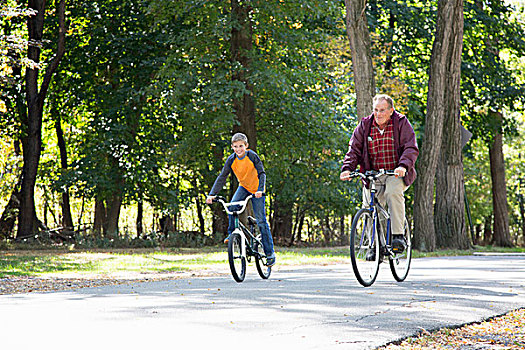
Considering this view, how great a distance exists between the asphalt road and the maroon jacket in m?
1.46

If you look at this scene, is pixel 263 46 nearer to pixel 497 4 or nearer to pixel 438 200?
pixel 438 200

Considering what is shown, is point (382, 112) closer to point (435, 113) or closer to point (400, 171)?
point (400, 171)

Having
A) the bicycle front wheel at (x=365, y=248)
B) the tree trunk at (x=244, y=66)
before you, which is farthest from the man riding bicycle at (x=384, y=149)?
the tree trunk at (x=244, y=66)

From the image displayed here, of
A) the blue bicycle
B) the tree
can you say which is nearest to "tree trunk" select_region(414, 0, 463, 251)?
the tree

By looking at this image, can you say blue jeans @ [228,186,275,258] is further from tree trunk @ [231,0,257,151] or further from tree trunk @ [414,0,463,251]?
tree trunk @ [231,0,257,151]

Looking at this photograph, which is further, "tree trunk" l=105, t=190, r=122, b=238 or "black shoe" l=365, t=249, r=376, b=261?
"tree trunk" l=105, t=190, r=122, b=238

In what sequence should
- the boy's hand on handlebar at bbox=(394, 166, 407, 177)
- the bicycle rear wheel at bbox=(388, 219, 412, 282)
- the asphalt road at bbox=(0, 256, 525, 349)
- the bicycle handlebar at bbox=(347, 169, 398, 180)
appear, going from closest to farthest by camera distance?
1. the asphalt road at bbox=(0, 256, 525, 349)
2. the boy's hand on handlebar at bbox=(394, 166, 407, 177)
3. the bicycle handlebar at bbox=(347, 169, 398, 180)
4. the bicycle rear wheel at bbox=(388, 219, 412, 282)

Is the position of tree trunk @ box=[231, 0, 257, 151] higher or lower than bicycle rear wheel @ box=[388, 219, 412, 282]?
higher

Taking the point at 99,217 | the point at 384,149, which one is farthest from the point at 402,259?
the point at 99,217

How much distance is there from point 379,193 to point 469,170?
2943 centimetres

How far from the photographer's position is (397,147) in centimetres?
866

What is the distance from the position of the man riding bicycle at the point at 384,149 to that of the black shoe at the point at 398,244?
0.04 meters

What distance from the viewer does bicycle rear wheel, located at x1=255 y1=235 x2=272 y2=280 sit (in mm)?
10056

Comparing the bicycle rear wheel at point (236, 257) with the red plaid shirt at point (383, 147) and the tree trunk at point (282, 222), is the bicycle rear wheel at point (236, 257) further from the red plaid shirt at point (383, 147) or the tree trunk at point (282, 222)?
the tree trunk at point (282, 222)
